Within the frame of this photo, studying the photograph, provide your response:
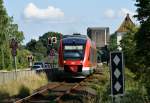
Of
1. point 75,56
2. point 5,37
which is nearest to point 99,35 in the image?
point 5,37

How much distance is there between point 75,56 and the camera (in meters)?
44.9

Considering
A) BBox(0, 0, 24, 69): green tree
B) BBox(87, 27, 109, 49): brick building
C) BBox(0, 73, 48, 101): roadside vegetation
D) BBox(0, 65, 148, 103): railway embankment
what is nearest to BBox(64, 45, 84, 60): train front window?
BBox(0, 65, 148, 103): railway embankment

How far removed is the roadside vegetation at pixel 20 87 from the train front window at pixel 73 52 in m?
4.13

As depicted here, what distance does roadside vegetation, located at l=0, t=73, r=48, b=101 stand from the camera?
98.8ft

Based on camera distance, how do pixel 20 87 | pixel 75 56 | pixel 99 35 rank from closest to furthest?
pixel 20 87 → pixel 75 56 → pixel 99 35

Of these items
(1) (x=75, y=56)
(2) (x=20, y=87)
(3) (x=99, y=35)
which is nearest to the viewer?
(2) (x=20, y=87)

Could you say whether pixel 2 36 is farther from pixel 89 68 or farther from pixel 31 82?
pixel 31 82

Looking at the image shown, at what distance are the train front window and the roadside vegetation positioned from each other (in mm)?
4125

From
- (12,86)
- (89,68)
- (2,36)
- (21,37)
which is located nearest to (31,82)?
(12,86)

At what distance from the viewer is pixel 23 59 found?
11119 cm

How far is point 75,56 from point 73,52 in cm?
45

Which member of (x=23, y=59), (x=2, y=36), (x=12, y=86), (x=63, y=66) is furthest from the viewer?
(x=23, y=59)

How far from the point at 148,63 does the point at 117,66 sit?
9685 millimetres

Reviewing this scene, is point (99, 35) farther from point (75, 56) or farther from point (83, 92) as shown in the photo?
point (83, 92)
